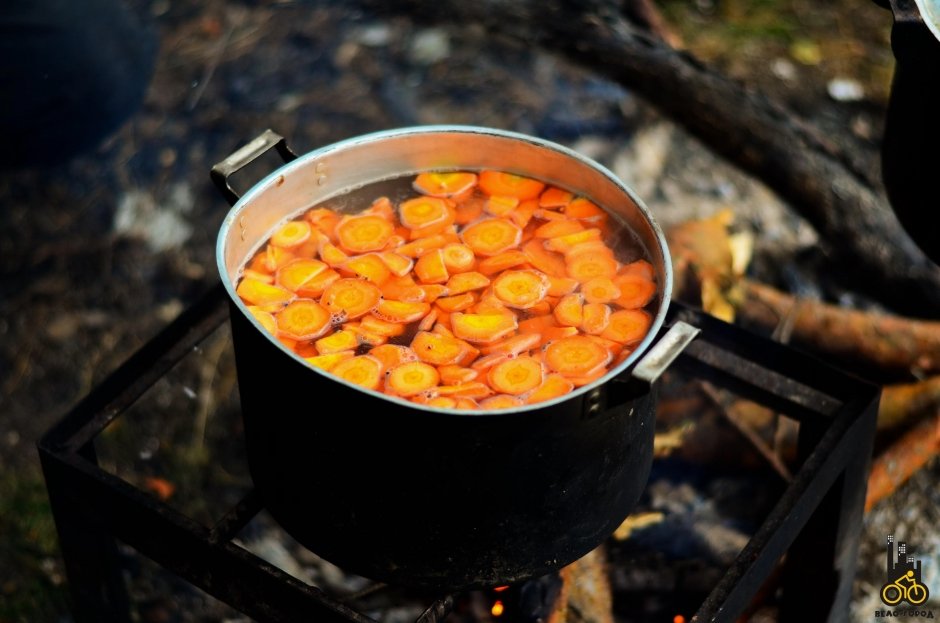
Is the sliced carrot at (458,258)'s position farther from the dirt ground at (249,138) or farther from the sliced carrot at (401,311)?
the dirt ground at (249,138)

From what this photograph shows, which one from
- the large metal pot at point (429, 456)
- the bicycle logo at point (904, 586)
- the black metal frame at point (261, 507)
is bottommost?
the bicycle logo at point (904, 586)

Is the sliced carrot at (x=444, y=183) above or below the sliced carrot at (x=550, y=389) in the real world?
below

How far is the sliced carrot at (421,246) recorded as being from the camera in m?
1.97

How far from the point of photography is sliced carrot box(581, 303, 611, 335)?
1.79 m

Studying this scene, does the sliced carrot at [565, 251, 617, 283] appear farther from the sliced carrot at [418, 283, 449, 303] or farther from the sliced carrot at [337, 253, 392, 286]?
the sliced carrot at [337, 253, 392, 286]

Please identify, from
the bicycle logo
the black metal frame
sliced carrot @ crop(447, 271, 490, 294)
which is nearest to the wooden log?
the bicycle logo

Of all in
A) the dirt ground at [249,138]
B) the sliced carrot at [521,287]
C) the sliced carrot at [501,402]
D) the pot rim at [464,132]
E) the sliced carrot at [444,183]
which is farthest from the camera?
the dirt ground at [249,138]

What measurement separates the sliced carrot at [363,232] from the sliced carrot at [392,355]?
28cm

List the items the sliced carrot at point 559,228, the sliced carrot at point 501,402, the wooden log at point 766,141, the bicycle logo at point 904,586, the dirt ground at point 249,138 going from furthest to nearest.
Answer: the wooden log at point 766,141
the dirt ground at point 249,138
the bicycle logo at point 904,586
the sliced carrot at point 559,228
the sliced carrot at point 501,402

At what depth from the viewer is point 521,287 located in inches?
74.4

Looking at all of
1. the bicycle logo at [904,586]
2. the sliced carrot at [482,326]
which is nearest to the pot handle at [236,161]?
the sliced carrot at [482,326]

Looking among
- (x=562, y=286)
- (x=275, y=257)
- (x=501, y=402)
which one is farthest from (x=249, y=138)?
(x=501, y=402)

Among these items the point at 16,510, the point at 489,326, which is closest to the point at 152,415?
the point at 16,510

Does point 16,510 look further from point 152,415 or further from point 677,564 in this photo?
point 677,564
